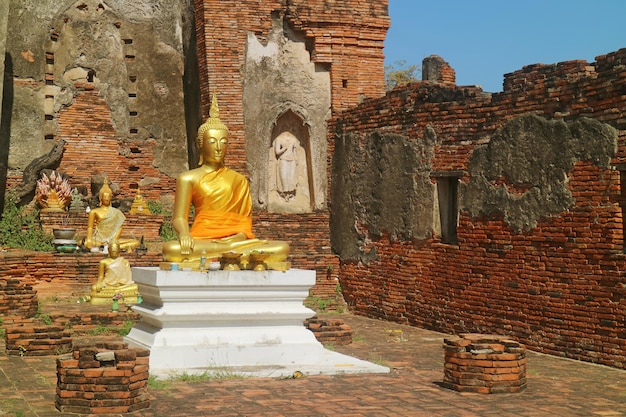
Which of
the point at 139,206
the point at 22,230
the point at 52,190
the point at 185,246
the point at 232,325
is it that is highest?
the point at 52,190

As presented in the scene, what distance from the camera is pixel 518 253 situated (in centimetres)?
1002

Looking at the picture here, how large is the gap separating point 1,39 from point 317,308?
709cm

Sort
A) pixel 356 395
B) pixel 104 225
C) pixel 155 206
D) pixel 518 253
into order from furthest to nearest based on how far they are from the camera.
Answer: pixel 155 206, pixel 104 225, pixel 518 253, pixel 356 395

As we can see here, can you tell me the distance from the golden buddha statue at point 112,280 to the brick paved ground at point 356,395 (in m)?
3.98

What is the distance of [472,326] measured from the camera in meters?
10.7

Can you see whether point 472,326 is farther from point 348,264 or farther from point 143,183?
point 143,183

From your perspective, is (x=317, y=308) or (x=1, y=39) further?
(x=1, y=39)

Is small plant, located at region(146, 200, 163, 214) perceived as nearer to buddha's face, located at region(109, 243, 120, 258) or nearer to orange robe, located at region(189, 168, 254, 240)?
buddha's face, located at region(109, 243, 120, 258)

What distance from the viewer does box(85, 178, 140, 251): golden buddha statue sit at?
14008mm

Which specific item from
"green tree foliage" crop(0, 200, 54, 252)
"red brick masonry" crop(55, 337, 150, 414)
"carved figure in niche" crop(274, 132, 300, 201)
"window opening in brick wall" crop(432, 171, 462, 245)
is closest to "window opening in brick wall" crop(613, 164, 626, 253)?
"window opening in brick wall" crop(432, 171, 462, 245)

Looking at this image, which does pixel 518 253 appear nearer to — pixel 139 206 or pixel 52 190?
pixel 139 206

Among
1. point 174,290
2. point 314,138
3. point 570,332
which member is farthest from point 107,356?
point 314,138

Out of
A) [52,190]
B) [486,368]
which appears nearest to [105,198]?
[52,190]

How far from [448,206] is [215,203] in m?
3.82
